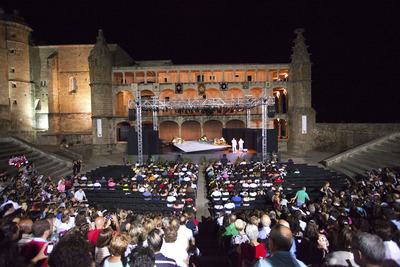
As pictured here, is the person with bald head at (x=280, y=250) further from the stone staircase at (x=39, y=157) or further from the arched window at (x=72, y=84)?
the arched window at (x=72, y=84)

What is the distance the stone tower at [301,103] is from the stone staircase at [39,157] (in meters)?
27.2

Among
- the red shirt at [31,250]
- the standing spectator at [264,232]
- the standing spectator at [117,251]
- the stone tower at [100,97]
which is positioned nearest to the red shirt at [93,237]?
the red shirt at [31,250]

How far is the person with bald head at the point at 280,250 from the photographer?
2489 millimetres

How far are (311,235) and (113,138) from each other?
30.4 metres

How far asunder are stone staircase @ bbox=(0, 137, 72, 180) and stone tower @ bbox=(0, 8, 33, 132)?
11.4 metres

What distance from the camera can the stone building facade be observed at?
30.3 m

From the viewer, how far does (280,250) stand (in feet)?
8.80

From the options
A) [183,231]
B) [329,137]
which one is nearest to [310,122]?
[329,137]

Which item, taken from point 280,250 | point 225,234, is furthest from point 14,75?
point 280,250

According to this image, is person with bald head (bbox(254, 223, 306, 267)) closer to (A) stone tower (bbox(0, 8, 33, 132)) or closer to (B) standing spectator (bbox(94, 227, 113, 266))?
(B) standing spectator (bbox(94, 227, 113, 266))

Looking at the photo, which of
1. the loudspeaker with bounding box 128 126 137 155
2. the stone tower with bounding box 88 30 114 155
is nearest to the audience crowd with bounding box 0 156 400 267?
the loudspeaker with bounding box 128 126 137 155

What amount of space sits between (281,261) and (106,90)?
3271 cm

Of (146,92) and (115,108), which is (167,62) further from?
(115,108)

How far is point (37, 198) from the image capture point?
908cm
